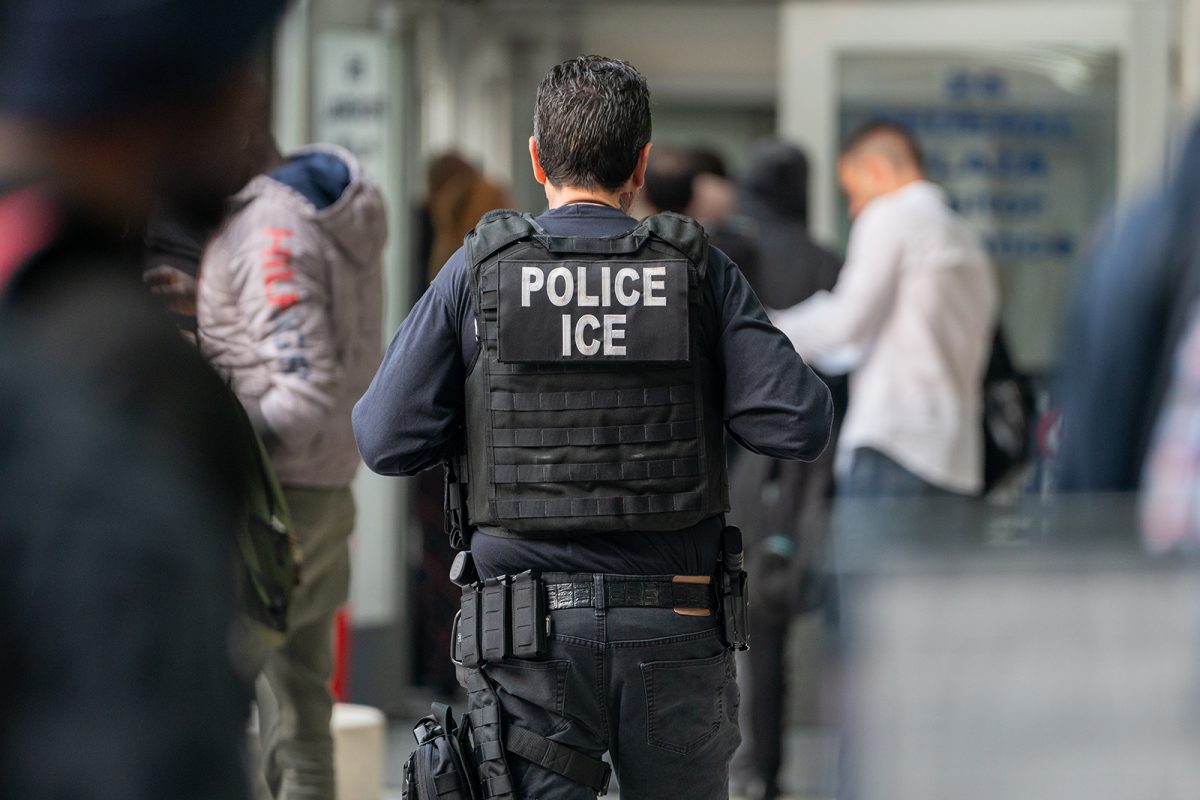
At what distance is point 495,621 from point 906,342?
99.0 inches

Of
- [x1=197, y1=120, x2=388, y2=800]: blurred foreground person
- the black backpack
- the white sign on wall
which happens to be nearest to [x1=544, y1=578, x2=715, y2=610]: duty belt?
the black backpack

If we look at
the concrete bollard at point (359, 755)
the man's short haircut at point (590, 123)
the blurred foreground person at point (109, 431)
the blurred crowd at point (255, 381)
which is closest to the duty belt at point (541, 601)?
the blurred crowd at point (255, 381)

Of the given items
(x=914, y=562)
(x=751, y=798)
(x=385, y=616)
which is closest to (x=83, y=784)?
(x=914, y=562)

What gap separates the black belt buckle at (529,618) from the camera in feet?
8.92

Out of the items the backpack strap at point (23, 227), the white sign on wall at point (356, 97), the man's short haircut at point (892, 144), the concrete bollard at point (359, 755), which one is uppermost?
the white sign on wall at point (356, 97)

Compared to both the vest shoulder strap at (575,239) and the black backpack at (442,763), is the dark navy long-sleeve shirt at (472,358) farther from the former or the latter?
the black backpack at (442,763)

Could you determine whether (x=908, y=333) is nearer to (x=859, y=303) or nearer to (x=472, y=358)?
(x=859, y=303)

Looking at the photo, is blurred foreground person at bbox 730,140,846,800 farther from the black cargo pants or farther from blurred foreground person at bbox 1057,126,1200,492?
blurred foreground person at bbox 1057,126,1200,492

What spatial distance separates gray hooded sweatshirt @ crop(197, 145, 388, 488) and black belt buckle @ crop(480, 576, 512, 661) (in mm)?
1013

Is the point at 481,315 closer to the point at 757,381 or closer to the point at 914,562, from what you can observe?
the point at 757,381

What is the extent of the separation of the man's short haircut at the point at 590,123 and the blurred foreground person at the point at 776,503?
218 cm

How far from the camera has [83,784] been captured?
40.4 inches

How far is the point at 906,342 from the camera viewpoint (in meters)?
4.99

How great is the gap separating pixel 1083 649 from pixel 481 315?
1.40 metres
